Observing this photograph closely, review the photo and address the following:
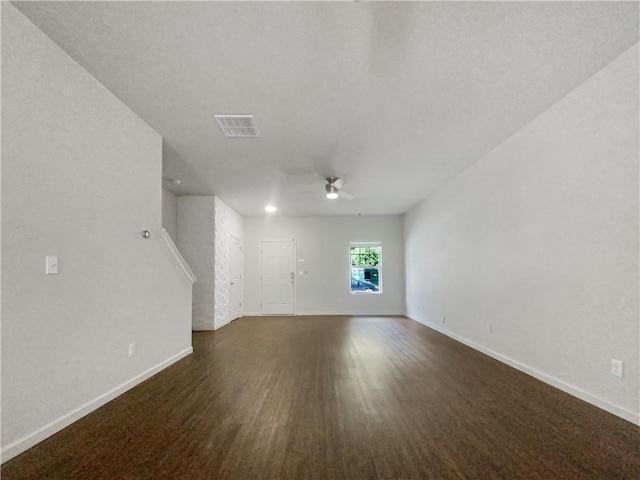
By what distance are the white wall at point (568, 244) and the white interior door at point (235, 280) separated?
16.8 ft

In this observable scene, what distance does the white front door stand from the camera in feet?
28.4

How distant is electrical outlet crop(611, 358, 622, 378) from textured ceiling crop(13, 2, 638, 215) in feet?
7.35

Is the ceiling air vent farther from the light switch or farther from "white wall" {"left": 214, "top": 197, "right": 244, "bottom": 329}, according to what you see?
"white wall" {"left": 214, "top": 197, "right": 244, "bottom": 329}

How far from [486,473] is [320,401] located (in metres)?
1.33

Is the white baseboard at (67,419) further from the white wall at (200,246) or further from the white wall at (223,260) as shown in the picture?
the white wall at (223,260)

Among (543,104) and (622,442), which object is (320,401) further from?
(543,104)

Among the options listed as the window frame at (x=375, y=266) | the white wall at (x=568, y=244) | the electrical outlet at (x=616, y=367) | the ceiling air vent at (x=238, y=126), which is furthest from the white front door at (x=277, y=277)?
the electrical outlet at (x=616, y=367)

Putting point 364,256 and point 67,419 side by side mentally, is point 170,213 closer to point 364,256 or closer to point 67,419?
point 67,419

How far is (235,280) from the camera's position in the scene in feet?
25.9

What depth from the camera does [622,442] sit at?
2043mm

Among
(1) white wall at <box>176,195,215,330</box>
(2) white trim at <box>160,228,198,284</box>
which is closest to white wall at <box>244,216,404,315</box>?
(1) white wall at <box>176,195,215,330</box>

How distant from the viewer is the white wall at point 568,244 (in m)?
2.39

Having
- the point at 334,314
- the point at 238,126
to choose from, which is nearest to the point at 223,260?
the point at 334,314

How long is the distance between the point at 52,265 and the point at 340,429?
7.47ft
